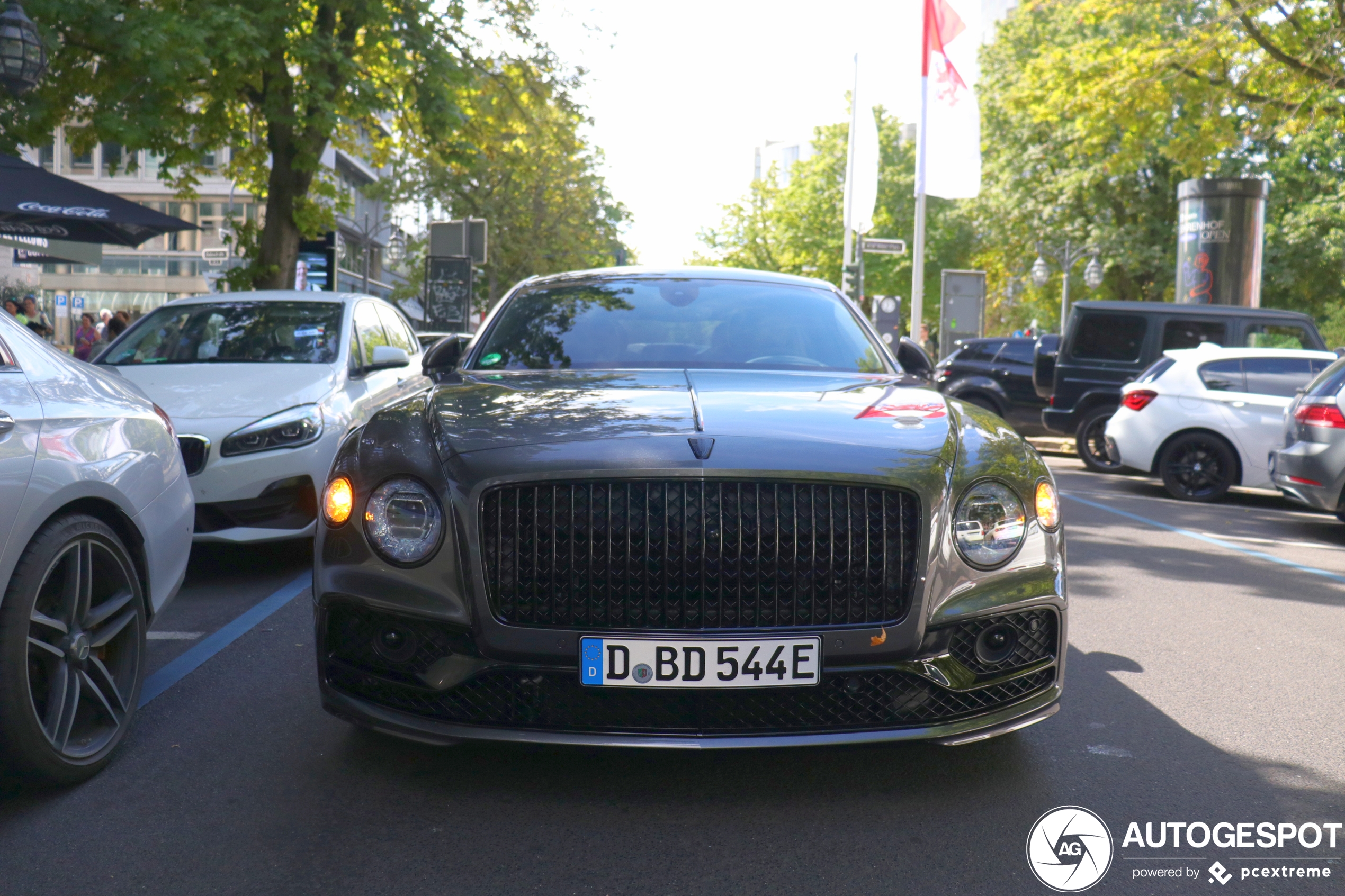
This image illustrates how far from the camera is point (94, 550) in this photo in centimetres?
362

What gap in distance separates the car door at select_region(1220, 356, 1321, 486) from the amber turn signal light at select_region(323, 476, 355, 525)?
10.4 metres

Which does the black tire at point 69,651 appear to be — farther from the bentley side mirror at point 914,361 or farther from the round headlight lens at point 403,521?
the bentley side mirror at point 914,361

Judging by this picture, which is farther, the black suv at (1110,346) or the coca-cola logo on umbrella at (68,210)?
the black suv at (1110,346)

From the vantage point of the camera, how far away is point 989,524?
11.2 feet

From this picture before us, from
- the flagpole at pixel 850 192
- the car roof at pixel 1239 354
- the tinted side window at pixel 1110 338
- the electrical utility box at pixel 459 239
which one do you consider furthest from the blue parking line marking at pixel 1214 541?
the flagpole at pixel 850 192

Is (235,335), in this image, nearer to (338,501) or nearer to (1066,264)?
(338,501)

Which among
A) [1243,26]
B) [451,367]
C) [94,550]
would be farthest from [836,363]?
[1243,26]

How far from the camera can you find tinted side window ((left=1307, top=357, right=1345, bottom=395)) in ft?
31.1

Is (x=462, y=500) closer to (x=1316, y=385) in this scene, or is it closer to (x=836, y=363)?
(x=836, y=363)

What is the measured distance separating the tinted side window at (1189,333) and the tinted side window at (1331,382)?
18.1 ft

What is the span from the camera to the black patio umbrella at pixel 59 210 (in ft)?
35.0

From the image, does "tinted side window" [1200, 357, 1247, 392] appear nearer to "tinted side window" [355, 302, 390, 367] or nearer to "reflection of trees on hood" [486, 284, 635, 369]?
"tinted side window" [355, 302, 390, 367]

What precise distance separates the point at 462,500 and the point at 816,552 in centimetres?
90

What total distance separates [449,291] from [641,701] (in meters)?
18.1
